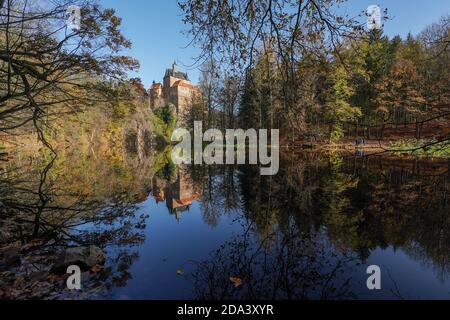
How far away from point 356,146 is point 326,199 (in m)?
22.9

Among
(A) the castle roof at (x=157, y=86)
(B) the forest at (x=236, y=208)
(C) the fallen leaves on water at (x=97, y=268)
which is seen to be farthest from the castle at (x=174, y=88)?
(C) the fallen leaves on water at (x=97, y=268)

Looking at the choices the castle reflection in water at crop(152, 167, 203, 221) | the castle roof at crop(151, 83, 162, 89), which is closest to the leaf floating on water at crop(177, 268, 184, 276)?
the castle reflection in water at crop(152, 167, 203, 221)

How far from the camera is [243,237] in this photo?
6.60 metres

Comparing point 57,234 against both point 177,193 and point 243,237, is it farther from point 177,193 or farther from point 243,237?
point 177,193

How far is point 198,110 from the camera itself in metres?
50.1

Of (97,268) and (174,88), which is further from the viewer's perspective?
(174,88)

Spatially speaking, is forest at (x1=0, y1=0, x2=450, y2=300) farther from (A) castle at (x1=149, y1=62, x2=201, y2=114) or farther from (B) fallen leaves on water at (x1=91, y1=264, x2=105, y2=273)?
(A) castle at (x1=149, y1=62, x2=201, y2=114)

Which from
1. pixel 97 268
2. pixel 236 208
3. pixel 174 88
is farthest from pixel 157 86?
pixel 97 268

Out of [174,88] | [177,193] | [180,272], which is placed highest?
[174,88]

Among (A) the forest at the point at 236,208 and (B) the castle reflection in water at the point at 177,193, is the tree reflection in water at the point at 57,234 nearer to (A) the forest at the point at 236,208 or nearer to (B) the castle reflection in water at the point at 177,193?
(A) the forest at the point at 236,208

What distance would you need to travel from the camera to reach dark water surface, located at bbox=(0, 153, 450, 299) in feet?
14.5

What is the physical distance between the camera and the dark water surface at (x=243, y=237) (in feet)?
14.5

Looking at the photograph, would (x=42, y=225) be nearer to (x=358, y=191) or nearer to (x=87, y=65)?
(x=87, y=65)
